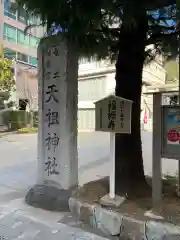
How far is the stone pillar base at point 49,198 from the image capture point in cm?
438

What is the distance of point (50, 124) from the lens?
4676 mm

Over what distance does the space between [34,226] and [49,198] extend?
666 mm

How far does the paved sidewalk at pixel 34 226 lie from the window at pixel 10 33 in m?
24.1

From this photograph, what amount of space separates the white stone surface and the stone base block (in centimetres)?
82

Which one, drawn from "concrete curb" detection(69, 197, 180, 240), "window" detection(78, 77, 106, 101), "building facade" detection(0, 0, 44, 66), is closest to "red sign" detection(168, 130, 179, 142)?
"concrete curb" detection(69, 197, 180, 240)

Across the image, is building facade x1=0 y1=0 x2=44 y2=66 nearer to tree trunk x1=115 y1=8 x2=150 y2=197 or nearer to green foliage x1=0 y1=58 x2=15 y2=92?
green foliage x1=0 y1=58 x2=15 y2=92

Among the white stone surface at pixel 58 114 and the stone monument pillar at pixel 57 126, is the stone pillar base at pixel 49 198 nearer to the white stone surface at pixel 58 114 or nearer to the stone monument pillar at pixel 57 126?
the stone monument pillar at pixel 57 126

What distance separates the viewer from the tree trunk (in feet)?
13.8

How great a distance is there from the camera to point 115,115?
389cm

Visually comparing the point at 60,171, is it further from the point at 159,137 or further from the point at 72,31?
the point at 72,31

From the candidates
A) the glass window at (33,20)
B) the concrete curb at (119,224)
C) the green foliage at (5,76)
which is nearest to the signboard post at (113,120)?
the concrete curb at (119,224)

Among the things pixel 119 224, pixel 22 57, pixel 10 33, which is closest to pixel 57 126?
pixel 119 224

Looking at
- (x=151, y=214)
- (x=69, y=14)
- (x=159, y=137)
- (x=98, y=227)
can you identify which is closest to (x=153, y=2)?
(x=69, y=14)

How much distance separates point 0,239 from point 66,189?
133 centimetres
